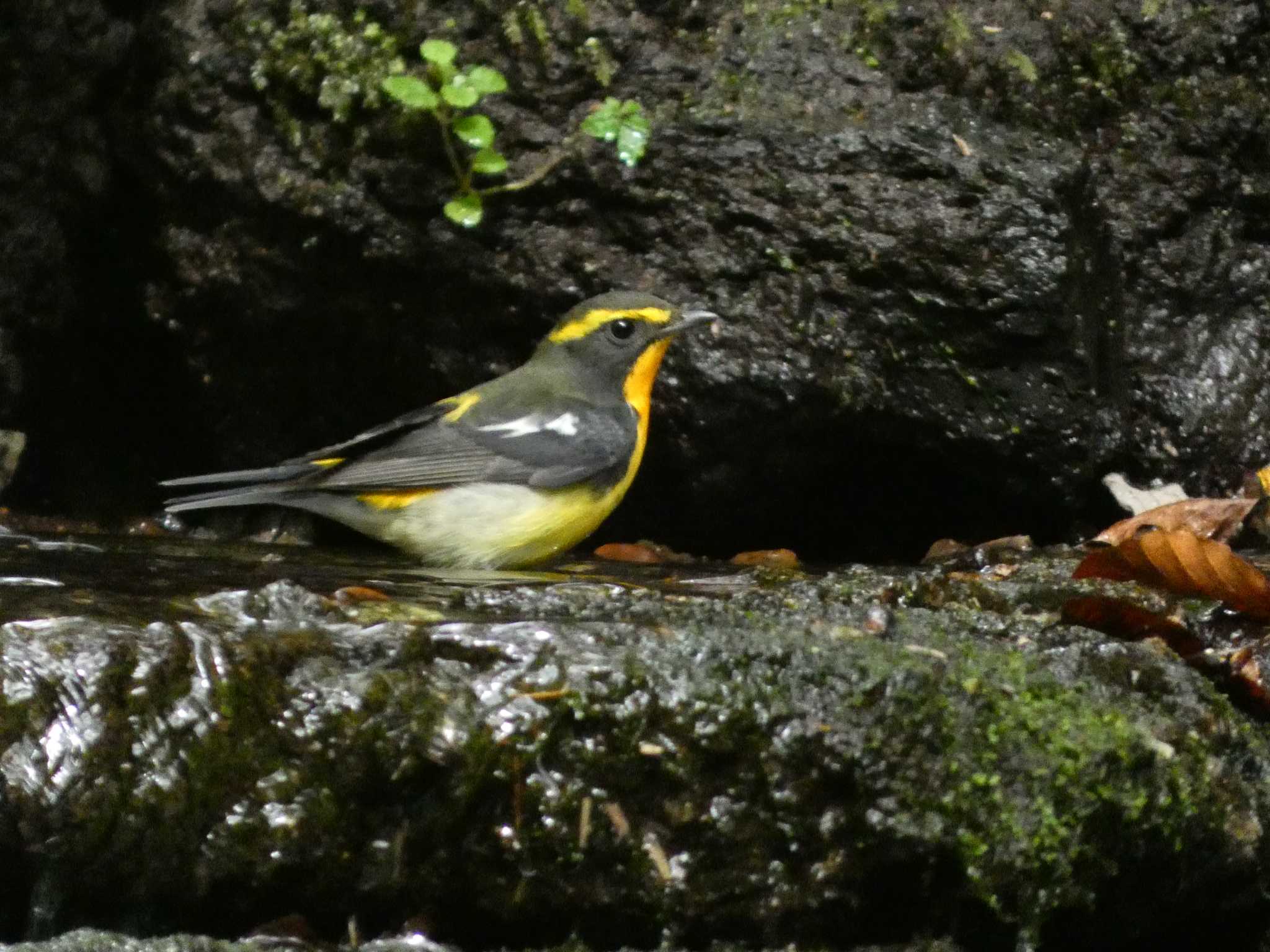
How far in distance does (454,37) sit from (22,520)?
2.70 m

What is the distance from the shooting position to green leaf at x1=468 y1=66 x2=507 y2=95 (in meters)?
5.79

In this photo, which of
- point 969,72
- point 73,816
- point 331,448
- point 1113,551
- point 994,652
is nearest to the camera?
point 73,816

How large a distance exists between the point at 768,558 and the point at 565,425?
94 cm

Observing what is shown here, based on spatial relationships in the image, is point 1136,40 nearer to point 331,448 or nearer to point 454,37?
point 454,37

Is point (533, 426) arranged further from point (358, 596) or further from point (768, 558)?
point (358, 596)

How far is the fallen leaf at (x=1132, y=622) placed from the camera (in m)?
3.65

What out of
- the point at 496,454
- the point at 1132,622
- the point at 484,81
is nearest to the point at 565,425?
the point at 496,454

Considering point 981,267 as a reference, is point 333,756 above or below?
below

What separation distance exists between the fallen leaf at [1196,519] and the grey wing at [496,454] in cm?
174

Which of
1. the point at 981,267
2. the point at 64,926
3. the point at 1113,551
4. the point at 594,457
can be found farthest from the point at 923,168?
the point at 64,926

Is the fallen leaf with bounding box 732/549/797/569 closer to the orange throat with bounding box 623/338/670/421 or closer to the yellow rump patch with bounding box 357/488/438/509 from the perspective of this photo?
the orange throat with bounding box 623/338/670/421

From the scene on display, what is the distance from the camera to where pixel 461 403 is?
18.9 feet

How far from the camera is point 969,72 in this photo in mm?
6242

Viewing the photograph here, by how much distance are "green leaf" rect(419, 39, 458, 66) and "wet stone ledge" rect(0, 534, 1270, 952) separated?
10.2ft
